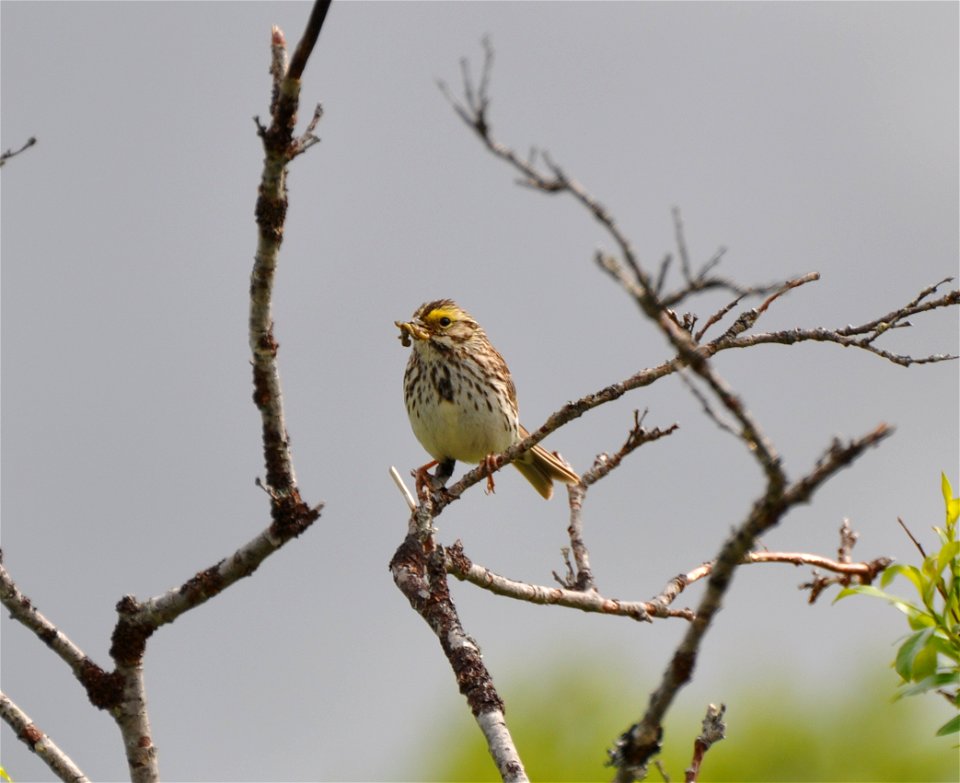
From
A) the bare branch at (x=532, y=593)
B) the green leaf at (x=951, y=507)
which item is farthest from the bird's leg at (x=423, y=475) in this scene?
the green leaf at (x=951, y=507)

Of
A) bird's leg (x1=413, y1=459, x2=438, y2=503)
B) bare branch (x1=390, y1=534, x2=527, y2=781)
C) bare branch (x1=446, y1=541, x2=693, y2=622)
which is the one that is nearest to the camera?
bare branch (x1=390, y1=534, x2=527, y2=781)

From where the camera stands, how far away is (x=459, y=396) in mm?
9625

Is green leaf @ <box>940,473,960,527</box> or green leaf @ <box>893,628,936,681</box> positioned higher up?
green leaf @ <box>940,473,960,527</box>

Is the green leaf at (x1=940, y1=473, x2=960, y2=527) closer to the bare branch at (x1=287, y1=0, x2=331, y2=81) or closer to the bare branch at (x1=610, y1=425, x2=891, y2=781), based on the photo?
the bare branch at (x1=610, y1=425, x2=891, y2=781)

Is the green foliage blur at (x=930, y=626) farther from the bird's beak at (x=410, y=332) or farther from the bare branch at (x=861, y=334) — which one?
the bird's beak at (x=410, y=332)

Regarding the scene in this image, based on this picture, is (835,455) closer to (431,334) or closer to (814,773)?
(431,334)

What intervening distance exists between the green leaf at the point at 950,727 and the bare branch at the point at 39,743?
291 centimetres

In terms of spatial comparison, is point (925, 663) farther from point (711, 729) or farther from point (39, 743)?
point (39, 743)

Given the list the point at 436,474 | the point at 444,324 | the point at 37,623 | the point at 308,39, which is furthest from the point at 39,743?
the point at 444,324

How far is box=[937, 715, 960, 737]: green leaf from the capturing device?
3.75 metres

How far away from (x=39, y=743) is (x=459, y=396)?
191 inches

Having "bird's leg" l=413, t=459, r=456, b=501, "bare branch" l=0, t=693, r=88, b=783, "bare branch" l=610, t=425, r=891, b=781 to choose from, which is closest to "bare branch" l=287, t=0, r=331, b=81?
"bare branch" l=610, t=425, r=891, b=781

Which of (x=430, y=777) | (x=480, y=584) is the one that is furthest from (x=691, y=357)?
(x=430, y=777)

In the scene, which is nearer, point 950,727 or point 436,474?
point 950,727
